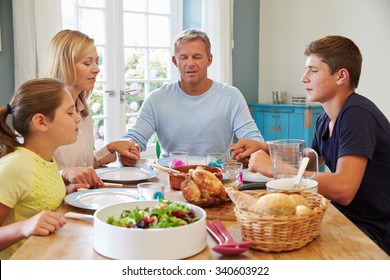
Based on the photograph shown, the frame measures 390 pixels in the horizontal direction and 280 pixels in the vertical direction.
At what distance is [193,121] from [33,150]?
48.5 inches

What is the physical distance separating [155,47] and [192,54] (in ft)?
6.40

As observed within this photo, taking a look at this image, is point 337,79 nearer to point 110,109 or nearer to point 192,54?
point 192,54

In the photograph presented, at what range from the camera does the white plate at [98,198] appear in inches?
58.3

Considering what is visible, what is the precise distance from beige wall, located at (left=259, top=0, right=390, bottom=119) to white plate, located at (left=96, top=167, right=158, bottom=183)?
3022 mm

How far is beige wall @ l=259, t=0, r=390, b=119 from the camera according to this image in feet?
14.3

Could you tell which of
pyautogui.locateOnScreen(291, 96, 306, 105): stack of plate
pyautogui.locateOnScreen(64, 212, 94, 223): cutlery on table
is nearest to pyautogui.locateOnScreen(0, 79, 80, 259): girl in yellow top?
pyautogui.locateOnScreen(64, 212, 94, 223): cutlery on table

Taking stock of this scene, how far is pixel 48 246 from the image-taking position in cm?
113

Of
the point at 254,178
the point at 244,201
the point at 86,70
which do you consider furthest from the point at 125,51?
the point at 244,201

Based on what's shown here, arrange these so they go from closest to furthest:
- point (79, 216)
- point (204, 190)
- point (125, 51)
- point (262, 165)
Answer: point (79, 216) → point (204, 190) → point (262, 165) → point (125, 51)

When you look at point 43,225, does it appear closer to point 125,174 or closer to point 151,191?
point 151,191

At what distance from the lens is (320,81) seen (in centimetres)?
194

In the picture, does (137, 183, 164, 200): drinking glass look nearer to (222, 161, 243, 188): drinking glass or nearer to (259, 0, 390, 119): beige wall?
(222, 161, 243, 188): drinking glass

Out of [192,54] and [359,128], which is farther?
[192,54]
